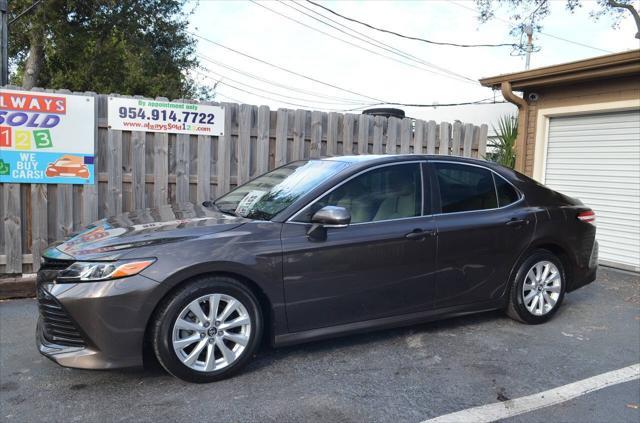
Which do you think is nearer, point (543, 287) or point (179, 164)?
point (543, 287)

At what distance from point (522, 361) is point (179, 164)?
4.39 meters

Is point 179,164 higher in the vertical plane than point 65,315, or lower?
higher

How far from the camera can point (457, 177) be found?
4488 mm

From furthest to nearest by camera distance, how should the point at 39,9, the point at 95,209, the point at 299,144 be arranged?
the point at 39,9, the point at 299,144, the point at 95,209

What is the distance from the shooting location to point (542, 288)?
15.8 feet

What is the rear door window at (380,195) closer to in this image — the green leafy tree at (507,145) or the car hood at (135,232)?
the car hood at (135,232)

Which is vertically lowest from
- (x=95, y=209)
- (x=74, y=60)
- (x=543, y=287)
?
(x=543, y=287)

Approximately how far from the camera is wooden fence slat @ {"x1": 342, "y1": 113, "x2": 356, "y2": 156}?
7102mm

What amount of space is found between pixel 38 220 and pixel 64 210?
0.29 meters

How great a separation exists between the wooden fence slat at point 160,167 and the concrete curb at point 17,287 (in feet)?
5.24

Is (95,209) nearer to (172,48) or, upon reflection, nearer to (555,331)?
(555,331)

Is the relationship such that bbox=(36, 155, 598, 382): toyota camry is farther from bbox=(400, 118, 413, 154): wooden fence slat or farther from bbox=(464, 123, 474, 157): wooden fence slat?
bbox=(464, 123, 474, 157): wooden fence slat

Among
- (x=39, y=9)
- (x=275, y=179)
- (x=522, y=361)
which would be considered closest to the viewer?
(x=522, y=361)

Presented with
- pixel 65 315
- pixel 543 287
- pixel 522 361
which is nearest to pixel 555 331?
pixel 543 287
